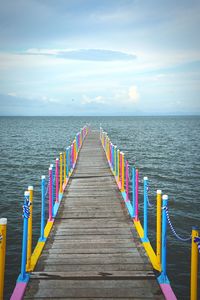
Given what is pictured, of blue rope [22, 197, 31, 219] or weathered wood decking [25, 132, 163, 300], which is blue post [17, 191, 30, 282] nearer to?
blue rope [22, 197, 31, 219]

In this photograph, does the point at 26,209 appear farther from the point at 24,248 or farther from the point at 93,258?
the point at 93,258

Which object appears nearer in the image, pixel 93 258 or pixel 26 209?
pixel 26 209

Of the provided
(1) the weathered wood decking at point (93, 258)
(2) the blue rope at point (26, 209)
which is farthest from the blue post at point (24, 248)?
(1) the weathered wood decking at point (93, 258)

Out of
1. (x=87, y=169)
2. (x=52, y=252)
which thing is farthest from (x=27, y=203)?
(x=87, y=169)

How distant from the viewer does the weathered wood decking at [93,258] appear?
16.7 ft

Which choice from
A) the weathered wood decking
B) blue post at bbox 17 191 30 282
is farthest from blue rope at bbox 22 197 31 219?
the weathered wood decking

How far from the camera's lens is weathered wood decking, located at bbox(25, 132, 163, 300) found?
5.10 m

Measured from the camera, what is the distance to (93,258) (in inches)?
245

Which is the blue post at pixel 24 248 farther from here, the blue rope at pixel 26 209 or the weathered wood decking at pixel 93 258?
the weathered wood decking at pixel 93 258

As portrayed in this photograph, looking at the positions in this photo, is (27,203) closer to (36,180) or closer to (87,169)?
(87,169)

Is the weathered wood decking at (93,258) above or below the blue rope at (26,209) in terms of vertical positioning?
below

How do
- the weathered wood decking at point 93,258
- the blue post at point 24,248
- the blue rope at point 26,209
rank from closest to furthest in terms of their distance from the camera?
the weathered wood decking at point 93,258 < the blue post at point 24,248 < the blue rope at point 26,209

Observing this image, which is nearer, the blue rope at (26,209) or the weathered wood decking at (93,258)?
the weathered wood decking at (93,258)

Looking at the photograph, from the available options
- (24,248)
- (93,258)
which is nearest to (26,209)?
(24,248)
